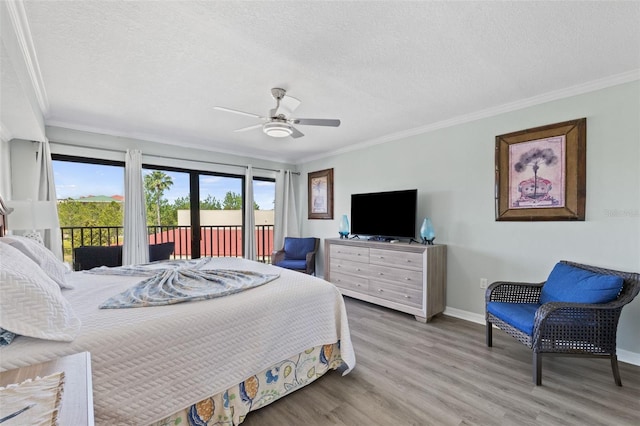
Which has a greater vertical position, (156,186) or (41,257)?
(156,186)

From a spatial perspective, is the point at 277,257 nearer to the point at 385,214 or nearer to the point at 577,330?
the point at 385,214

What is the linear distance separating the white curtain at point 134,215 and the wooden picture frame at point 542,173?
447 centimetres

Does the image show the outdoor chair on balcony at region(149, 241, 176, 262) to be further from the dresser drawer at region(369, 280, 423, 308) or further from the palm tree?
the dresser drawer at region(369, 280, 423, 308)

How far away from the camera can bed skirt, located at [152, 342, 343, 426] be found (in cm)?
157

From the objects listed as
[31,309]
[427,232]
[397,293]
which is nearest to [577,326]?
[427,232]

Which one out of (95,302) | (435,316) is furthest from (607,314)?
(95,302)

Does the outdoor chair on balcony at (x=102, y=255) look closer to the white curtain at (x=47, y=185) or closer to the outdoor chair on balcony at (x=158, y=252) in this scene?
the outdoor chair on balcony at (x=158, y=252)

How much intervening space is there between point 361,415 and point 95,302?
5.99ft

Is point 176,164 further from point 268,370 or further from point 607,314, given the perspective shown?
point 607,314

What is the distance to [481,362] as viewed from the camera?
2.40 metres

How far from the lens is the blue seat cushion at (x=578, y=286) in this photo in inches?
82.4

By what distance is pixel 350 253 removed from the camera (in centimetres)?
409

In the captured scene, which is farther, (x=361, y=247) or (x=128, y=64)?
(x=361, y=247)

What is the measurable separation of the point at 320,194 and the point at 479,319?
3204 mm
